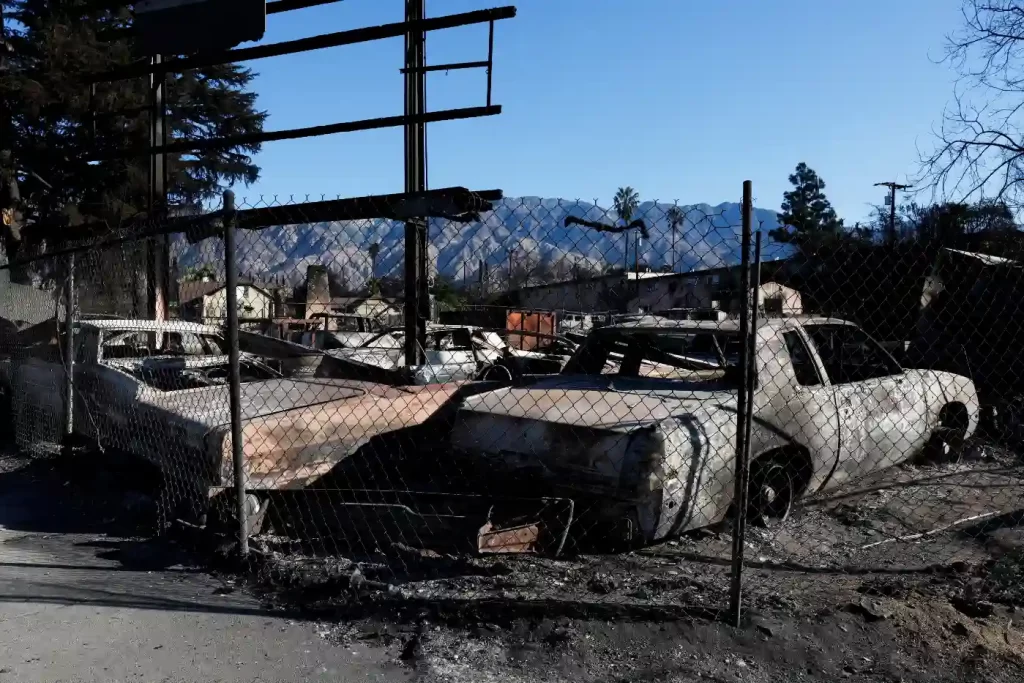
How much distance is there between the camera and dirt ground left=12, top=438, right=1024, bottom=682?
9.79ft

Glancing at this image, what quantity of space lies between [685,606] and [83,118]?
1385cm

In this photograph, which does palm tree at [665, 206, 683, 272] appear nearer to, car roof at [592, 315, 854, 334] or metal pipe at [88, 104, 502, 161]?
car roof at [592, 315, 854, 334]

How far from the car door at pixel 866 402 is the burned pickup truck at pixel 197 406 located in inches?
101

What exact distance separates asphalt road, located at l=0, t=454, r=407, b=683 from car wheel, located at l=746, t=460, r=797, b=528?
246 centimetres

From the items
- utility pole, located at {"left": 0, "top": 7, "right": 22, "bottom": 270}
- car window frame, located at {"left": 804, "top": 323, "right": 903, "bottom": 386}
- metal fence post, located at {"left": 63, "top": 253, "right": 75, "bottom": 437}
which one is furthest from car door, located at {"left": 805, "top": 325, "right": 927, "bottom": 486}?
utility pole, located at {"left": 0, "top": 7, "right": 22, "bottom": 270}

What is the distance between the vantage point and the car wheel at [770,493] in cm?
464

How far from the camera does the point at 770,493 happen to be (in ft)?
15.6

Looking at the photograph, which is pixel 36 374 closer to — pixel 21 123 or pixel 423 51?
pixel 423 51

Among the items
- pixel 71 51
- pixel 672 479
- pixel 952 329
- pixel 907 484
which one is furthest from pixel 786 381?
pixel 71 51

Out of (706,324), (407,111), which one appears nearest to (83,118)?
(407,111)

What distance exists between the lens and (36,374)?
6773mm

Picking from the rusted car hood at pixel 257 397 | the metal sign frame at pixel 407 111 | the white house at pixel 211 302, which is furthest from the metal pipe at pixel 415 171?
the rusted car hood at pixel 257 397

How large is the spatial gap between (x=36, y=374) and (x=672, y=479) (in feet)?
18.2

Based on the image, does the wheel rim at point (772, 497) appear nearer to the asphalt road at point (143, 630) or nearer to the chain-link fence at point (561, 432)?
the chain-link fence at point (561, 432)
